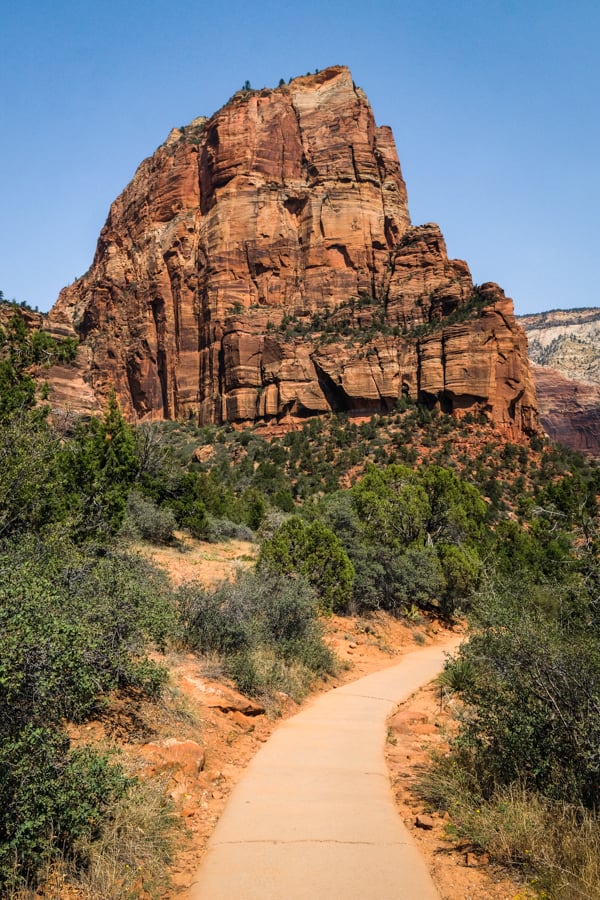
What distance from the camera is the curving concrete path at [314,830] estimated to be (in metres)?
4.01

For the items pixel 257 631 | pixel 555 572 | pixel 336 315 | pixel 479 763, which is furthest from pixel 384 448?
pixel 479 763

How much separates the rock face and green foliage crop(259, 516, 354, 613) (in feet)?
144

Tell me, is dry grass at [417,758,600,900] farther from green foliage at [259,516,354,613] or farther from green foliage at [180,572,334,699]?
green foliage at [259,516,354,613]

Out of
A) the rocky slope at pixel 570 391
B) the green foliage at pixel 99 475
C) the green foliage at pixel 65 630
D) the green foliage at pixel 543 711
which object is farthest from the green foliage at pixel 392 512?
the rocky slope at pixel 570 391

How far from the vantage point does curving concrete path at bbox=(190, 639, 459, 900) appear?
4.01 meters

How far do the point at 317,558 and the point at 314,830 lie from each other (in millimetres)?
11803

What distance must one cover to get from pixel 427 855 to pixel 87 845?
2632 mm

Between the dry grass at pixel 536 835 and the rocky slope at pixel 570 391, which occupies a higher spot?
the rocky slope at pixel 570 391

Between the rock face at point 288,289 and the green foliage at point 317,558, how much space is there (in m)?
44.0

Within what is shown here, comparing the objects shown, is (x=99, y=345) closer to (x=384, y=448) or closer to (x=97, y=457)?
(x=384, y=448)

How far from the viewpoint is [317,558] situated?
16.7 m

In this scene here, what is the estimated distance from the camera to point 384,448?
55.2m

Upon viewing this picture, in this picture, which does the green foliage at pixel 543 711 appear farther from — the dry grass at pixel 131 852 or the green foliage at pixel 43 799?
the green foliage at pixel 43 799

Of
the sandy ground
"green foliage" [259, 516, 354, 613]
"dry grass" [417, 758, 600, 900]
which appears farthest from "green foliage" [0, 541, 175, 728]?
"green foliage" [259, 516, 354, 613]
